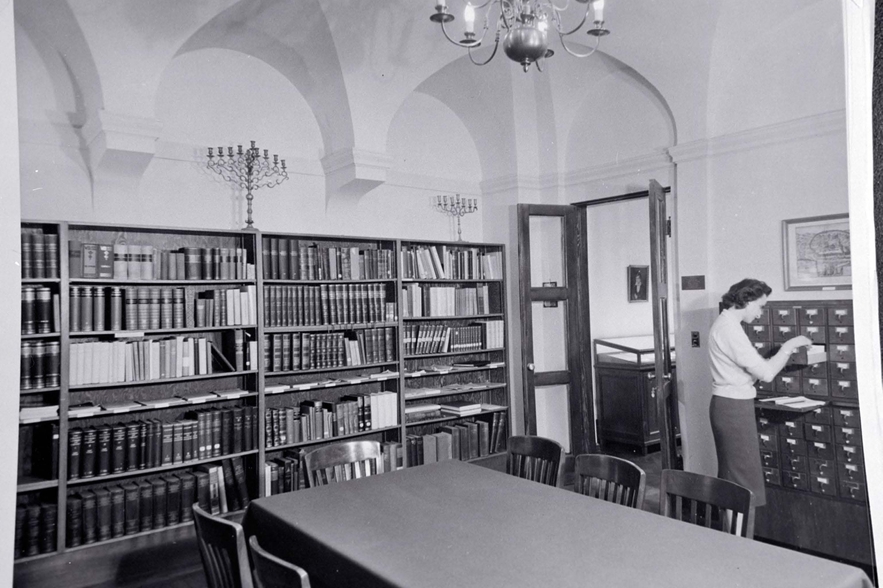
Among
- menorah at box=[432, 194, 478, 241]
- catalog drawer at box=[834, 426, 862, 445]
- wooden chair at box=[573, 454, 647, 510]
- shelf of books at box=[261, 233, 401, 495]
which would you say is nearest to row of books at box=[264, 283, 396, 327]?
shelf of books at box=[261, 233, 401, 495]

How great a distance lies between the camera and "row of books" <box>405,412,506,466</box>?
17.7 feet

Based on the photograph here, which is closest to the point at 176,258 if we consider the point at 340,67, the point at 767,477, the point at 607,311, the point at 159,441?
the point at 159,441

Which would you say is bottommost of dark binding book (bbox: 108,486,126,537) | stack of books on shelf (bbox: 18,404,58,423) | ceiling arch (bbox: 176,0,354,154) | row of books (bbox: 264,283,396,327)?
dark binding book (bbox: 108,486,126,537)

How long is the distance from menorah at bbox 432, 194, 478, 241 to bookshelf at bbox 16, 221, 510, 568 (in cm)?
38

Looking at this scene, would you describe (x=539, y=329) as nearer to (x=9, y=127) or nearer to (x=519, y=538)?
(x=519, y=538)

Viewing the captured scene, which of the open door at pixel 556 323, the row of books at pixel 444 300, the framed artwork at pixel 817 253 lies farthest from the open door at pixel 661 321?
the row of books at pixel 444 300

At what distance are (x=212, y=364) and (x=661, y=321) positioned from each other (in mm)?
3271

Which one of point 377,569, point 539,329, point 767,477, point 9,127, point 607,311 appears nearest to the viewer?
point 9,127

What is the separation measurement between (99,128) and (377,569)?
3.41 m

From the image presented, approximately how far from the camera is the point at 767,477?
4.05 metres

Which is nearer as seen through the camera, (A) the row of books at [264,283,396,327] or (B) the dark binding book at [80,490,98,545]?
(B) the dark binding book at [80,490,98,545]

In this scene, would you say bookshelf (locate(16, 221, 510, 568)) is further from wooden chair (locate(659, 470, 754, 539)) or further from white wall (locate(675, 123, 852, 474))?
wooden chair (locate(659, 470, 754, 539))

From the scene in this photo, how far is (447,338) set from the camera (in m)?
5.73

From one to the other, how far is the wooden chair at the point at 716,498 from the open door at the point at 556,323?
10.1 ft
